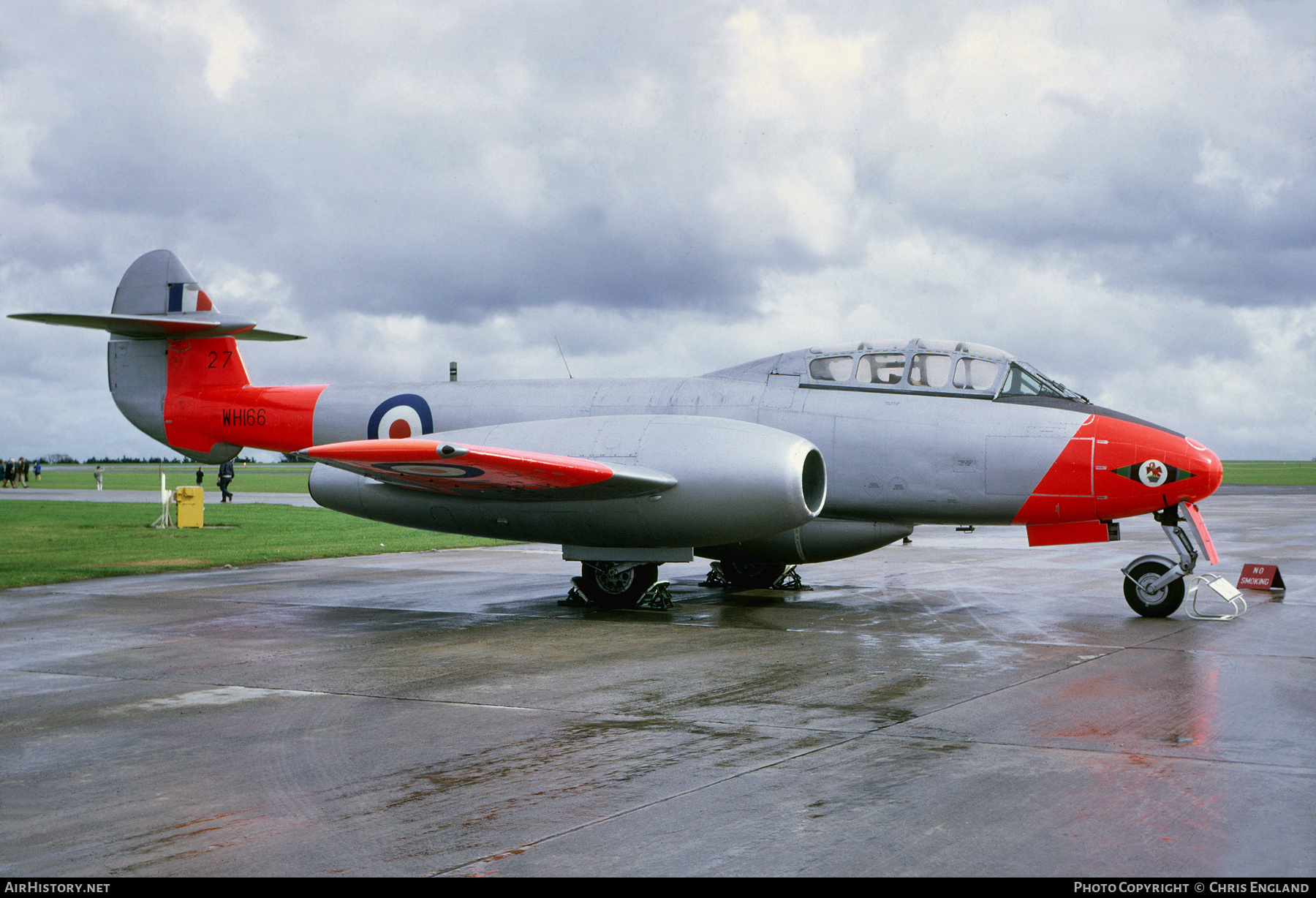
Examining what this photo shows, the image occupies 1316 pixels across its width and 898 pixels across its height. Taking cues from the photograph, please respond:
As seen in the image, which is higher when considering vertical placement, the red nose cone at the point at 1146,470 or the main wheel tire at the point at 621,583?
the red nose cone at the point at 1146,470

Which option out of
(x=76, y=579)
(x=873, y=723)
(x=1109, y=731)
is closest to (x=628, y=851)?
(x=873, y=723)

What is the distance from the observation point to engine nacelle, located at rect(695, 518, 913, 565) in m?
12.9

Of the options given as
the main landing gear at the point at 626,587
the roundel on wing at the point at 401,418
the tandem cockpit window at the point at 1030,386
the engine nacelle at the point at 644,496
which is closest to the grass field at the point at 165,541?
the roundel on wing at the point at 401,418

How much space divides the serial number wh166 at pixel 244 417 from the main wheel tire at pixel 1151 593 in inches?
447

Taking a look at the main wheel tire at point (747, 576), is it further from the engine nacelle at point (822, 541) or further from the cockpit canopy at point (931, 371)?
the cockpit canopy at point (931, 371)

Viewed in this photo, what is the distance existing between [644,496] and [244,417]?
23.1 feet

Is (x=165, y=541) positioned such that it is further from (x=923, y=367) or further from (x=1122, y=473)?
(x=1122, y=473)

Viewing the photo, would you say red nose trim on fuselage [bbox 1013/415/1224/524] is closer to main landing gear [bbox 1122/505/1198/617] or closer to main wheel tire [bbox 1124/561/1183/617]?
main landing gear [bbox 1122/505/1198/617]

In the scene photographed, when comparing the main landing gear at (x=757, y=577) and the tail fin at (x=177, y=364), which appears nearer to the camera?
the main landing gear at (x=757, y=577)

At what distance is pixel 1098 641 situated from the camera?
32.1 feet

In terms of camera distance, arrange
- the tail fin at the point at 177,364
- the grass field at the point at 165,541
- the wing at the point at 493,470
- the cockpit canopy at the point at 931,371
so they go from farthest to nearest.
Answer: the grass field at the point at 165,541
the tail fin at the point at 177,364
the cockpit canopy at the point at 931,371
the wing at the point at 493,470

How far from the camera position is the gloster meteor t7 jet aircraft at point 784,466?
36.1 feet

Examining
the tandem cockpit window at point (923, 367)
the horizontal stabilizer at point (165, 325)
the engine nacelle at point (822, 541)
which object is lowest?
the engine nacelle at point (822, 541)

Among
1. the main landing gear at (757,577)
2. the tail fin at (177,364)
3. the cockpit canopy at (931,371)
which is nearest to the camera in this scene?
the cockpit canopy at (931,371)
